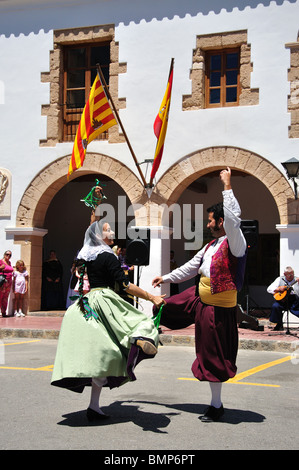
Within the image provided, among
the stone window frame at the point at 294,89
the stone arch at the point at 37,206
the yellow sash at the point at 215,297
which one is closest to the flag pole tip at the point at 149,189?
the stone arch at the point at 37,206

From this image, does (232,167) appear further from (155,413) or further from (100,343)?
(100,343)

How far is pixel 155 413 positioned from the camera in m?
5.68

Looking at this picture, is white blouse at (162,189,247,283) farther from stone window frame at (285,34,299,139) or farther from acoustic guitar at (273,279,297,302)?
stone window frame at (285,34,299,139)

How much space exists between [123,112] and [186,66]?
1.79 metres

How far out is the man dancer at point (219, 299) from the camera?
547 centimetres

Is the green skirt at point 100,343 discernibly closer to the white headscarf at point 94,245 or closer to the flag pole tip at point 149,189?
the white headscarf at point 94,245

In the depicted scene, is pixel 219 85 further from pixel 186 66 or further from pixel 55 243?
pixel 55 243

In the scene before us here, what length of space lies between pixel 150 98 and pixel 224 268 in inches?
397

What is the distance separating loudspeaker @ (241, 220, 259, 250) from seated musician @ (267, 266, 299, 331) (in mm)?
1650

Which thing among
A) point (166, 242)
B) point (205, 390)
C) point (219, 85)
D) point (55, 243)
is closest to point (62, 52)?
point (219, 85)

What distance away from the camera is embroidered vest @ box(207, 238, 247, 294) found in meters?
5.60

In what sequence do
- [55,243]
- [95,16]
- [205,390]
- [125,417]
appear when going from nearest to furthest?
1. [125,417]
2. [205,390]
3. [95,16]
4. [55,243]

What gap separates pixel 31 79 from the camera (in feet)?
52.5
